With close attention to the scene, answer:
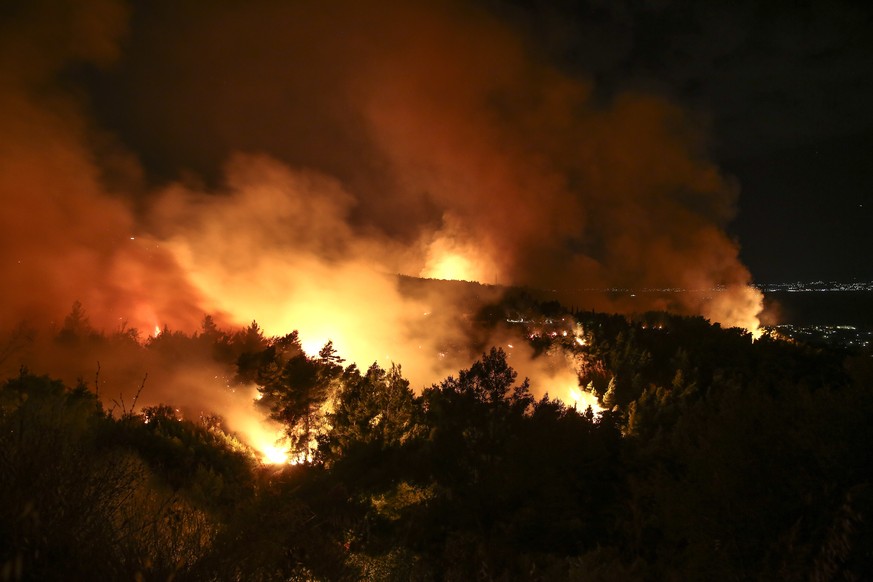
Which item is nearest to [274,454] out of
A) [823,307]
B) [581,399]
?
[581,399]

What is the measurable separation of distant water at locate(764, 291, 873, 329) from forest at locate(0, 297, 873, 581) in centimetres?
3758

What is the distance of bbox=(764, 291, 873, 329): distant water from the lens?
2133 inches

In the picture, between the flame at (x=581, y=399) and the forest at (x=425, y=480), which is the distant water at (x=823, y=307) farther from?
the forest at (x=425, y=480)

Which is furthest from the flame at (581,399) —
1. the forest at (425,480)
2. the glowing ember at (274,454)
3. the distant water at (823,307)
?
the distant water at (823,307)

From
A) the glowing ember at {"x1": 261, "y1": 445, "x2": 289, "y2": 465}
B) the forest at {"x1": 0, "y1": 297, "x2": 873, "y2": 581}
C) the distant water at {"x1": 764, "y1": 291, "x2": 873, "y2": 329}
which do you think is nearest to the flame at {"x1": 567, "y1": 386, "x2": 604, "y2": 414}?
the forest at {"x1": 0, "y1": 297, "x2": 873, "y2": 581}

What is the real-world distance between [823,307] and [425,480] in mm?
73163

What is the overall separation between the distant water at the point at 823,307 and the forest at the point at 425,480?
3758 centimetres

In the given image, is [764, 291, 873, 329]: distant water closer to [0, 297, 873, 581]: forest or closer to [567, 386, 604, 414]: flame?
[567, 386, 604, 414]: flame

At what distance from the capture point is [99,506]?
377 centimetres

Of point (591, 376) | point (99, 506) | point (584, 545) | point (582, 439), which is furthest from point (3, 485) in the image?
point (591, 376)

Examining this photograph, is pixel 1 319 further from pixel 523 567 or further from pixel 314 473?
pixel 523 567

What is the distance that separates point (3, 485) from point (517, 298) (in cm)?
4536

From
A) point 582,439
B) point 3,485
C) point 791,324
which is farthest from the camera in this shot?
point 791,324

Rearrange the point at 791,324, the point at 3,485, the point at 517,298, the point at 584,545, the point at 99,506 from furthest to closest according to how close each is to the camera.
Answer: the point at 791,324, the point at 517,298, the point at 584,545, the point at 99,506, the point at 3,485
